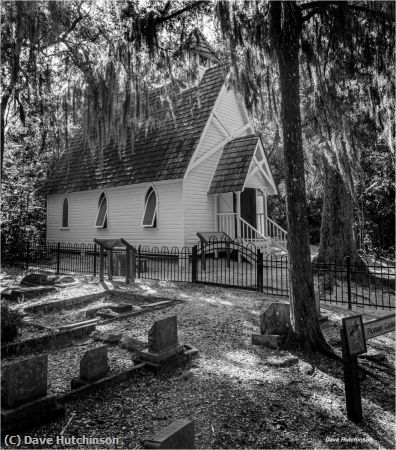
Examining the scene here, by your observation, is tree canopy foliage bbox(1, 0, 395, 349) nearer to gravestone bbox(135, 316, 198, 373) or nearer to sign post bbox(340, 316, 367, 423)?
sign post bbox(340, 316, 367, 423)

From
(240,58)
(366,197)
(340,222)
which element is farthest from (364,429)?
(366,197)

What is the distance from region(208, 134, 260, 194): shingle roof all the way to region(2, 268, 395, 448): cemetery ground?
33.1 ft

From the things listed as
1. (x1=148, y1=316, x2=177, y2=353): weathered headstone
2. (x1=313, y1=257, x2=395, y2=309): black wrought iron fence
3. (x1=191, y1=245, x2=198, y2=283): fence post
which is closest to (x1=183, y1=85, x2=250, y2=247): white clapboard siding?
(x1=191, y1=245, x2=198, y2=283): fence post

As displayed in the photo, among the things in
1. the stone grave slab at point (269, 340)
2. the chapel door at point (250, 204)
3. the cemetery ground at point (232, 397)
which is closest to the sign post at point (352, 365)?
the cemetery ground at point (232, 397)

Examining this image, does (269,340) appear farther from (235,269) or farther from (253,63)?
(235,269)

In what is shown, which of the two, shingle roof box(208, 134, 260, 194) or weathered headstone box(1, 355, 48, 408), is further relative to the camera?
shingle roof box(208, 134, 260, 194)

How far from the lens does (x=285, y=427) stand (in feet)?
11.7

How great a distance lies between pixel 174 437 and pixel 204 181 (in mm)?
15134

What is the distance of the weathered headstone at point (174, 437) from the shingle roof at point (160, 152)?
1317 cm

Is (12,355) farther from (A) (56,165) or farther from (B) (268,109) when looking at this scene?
(A) (56,165)

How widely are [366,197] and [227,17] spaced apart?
2107 cm

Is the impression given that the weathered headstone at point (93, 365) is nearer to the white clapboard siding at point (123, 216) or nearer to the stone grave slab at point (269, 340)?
the stone grave slab at point (269, 340)

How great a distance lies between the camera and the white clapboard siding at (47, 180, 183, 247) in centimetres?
1656

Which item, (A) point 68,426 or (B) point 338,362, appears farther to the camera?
(B) point 338,362
